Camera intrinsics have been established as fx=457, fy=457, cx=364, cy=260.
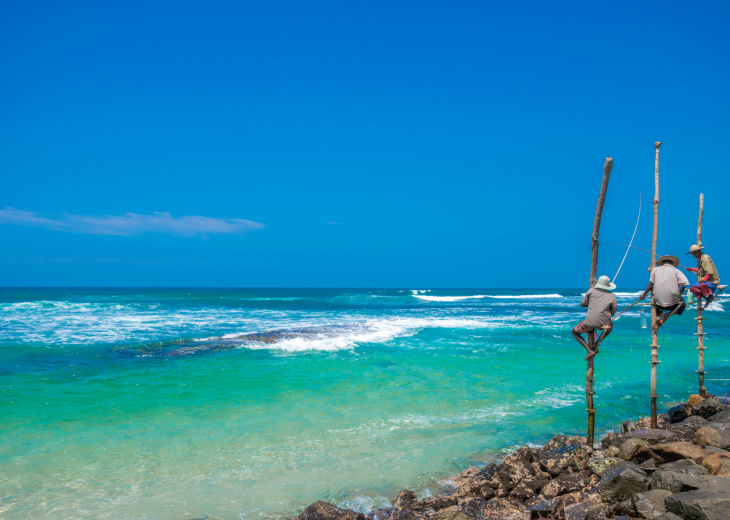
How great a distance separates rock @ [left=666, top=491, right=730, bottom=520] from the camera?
294 cm

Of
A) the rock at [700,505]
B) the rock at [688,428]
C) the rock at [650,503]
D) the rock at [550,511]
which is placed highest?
the rock at [700,505]

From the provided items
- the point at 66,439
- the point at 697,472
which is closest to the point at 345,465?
the point at 697,472

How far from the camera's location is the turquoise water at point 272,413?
491cm

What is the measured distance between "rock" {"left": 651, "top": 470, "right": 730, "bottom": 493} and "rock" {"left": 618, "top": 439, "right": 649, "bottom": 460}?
34.0 inches

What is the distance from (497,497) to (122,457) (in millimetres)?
4510

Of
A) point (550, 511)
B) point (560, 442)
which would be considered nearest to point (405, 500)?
point (550, 511)

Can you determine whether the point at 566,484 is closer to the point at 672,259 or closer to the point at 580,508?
the point at 580,508

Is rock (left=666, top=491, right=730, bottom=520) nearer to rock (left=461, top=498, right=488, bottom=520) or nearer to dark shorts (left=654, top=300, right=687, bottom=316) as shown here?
rock (left=461, top=498, right=488, bottom=520)

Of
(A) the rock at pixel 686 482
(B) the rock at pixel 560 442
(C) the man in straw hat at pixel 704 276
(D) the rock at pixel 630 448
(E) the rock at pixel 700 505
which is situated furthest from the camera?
(C) the man in straw hat at pixel 704 276

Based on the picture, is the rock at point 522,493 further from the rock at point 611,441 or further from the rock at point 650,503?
the rock at point 611,441

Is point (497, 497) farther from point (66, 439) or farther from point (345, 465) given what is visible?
point (66, 439)

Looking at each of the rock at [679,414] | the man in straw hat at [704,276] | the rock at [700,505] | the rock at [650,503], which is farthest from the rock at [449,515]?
the man in straw hat at [704,276]

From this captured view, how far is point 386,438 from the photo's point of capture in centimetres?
644

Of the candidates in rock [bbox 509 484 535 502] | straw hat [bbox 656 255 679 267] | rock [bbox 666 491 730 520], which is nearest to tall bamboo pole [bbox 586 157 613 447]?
A: straw hat [bbox 656 255 679 267]
